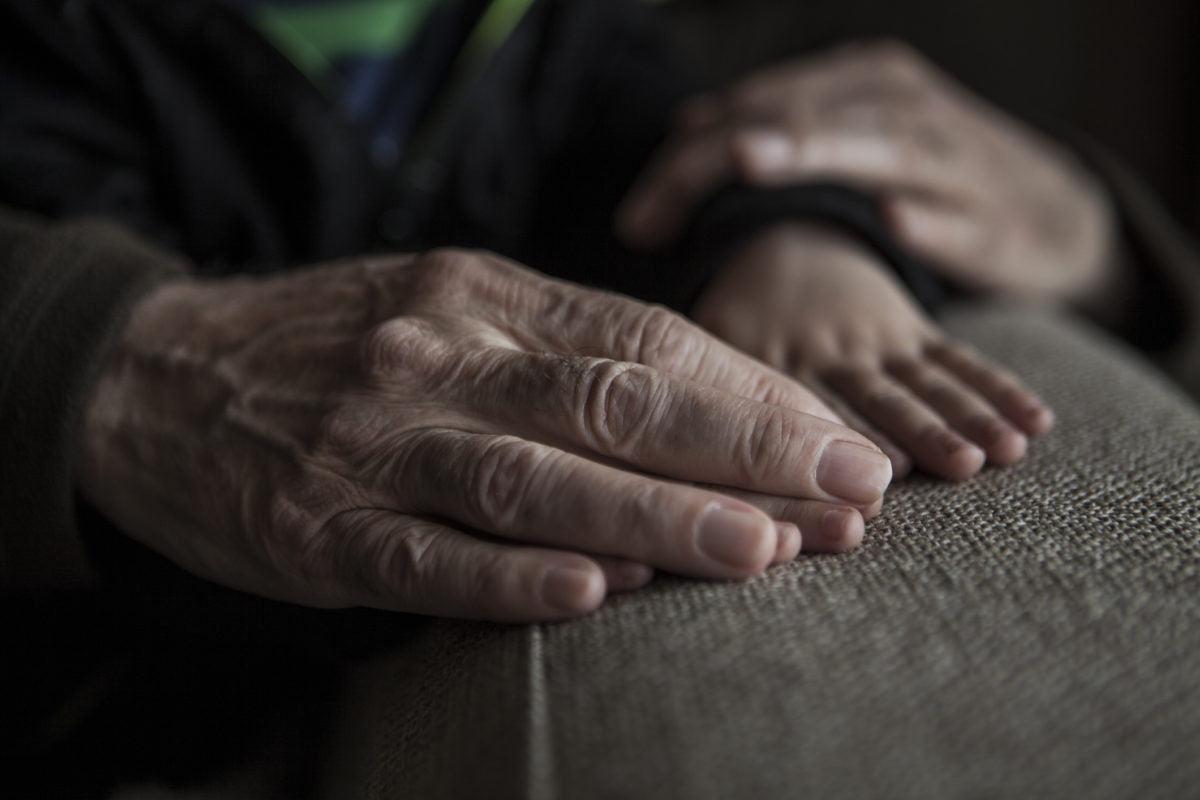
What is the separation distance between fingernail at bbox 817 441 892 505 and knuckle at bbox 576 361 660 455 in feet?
0.25

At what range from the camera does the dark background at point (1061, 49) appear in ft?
3.58

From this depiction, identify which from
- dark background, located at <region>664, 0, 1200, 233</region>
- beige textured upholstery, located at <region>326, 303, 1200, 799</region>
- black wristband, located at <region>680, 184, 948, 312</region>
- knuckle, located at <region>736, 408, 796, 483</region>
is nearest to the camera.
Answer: beige textured upholstery, located at <region>326, 303, 1200, 799</region>

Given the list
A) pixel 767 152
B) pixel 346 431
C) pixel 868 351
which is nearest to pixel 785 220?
pixel 767 152

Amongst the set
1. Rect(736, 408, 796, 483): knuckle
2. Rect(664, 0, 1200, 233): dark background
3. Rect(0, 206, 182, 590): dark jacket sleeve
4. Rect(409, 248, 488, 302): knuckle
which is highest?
Rect(664, 0, 1200, 233): dark background

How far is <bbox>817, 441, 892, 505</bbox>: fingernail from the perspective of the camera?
15.8 inches

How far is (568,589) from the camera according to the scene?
0.37 metres

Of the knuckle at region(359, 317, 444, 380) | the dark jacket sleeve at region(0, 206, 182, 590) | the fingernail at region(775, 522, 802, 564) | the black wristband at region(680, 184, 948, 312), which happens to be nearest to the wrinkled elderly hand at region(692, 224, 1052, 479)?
the black wristband at region(680, 184, 948, 312)

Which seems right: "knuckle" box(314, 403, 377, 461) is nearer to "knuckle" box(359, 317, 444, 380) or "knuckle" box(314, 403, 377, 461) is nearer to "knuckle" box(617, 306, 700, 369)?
"knuckle" box(359, 317, 444, 380)

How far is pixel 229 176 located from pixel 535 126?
28 cm

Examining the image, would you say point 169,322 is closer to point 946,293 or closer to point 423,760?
point 423,760

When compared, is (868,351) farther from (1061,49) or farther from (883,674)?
(1061,49)

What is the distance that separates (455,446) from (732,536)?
0.12 meters

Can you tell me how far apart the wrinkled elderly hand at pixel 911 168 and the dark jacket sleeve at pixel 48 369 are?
0.38 m

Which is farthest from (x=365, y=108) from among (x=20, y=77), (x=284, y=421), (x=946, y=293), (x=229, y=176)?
(x=946, y=293)
